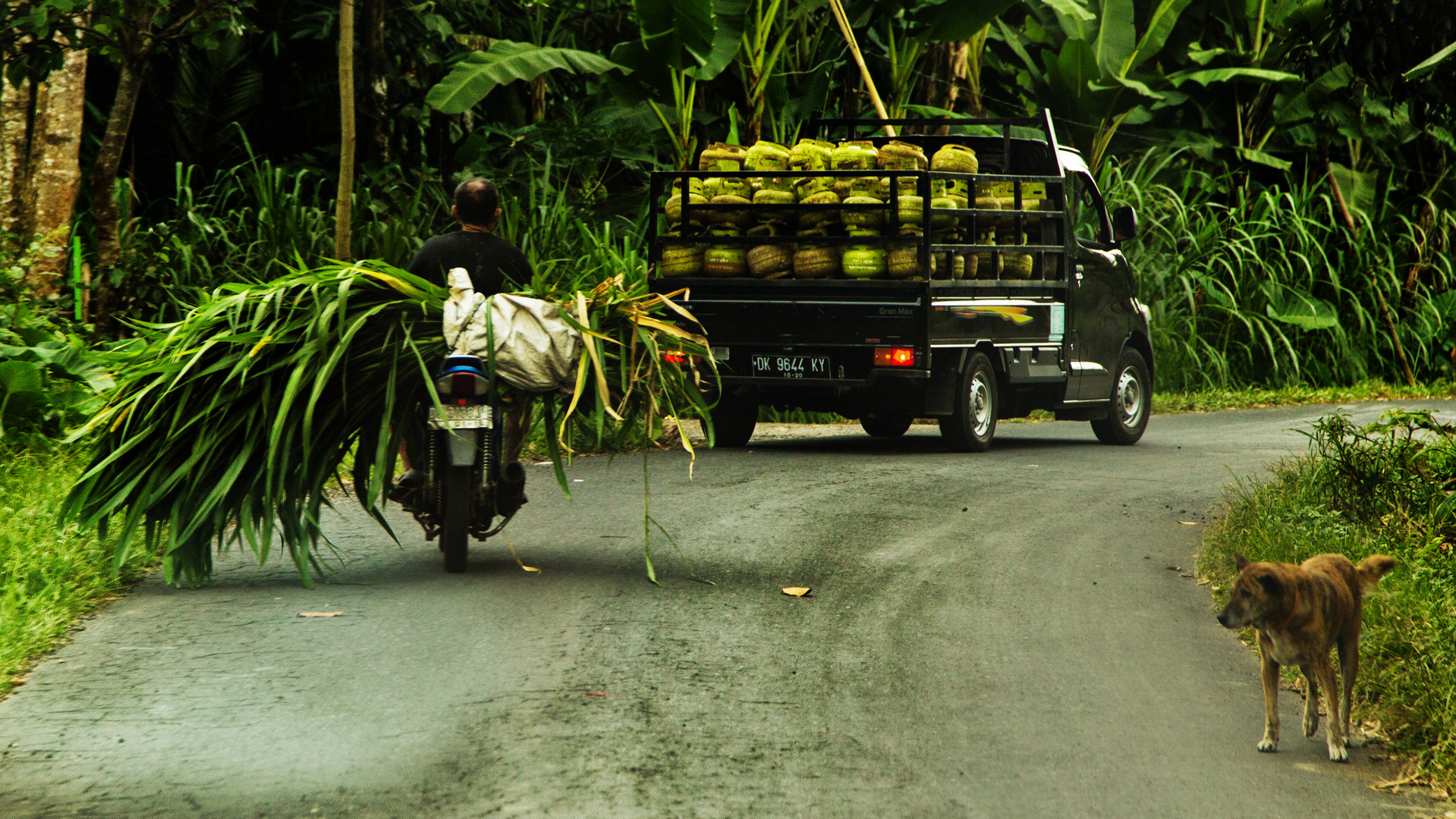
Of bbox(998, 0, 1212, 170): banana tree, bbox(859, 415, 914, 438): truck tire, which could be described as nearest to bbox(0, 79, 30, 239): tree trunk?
bbox(859, 415, 914, 438): truck tire

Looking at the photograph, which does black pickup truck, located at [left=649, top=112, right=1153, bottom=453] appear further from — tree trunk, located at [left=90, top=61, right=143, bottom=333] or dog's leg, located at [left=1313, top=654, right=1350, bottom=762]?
dog's leg, located at [left=1313, top=654, right=1350, bottom=762]

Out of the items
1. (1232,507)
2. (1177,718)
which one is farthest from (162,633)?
(1232,507)

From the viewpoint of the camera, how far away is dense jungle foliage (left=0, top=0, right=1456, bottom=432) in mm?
12578

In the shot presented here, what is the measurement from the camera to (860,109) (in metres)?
17.4

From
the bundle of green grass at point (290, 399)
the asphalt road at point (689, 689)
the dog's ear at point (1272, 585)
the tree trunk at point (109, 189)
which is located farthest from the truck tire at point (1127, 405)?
the dog's ear at point (1272, 585)

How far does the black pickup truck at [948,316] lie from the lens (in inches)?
422

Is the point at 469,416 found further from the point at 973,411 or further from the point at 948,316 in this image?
the point at 973,411

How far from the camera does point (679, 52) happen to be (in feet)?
44.0

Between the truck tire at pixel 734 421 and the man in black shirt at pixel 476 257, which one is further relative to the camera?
the truck tire at pixel 734 421

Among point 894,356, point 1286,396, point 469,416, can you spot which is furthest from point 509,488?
point 1286,396

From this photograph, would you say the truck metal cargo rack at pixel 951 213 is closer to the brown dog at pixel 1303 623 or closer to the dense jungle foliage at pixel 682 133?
the dense jungle foliage at pixel 682 133

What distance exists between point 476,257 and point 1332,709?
410cm

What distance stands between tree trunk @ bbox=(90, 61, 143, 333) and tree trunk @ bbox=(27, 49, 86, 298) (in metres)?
0.21

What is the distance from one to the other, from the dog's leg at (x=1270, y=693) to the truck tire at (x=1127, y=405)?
8.51 meters
